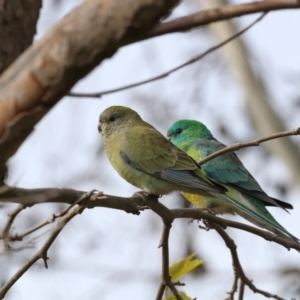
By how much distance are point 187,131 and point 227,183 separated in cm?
64

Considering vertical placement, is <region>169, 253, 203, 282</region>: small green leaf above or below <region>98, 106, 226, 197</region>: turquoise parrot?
below

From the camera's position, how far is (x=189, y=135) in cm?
603

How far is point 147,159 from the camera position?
13.9ft

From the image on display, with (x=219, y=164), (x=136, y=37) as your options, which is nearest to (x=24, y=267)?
(x=136, y=37)

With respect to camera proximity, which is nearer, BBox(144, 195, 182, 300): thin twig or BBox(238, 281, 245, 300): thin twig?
BBox(144, 195, 182, 300): thin twig

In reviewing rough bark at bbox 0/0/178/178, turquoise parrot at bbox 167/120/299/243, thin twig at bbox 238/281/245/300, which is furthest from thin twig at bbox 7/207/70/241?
turquoise parrot at bbox 167/120/299/243

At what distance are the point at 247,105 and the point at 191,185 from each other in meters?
6.09

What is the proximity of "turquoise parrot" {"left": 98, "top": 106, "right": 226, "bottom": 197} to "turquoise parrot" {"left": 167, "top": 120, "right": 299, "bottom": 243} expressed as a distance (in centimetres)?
62

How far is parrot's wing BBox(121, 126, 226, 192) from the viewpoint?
4016 millimetres

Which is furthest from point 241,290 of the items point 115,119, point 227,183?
point 227,183

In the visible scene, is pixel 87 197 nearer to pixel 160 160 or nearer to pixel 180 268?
pixel 180 268

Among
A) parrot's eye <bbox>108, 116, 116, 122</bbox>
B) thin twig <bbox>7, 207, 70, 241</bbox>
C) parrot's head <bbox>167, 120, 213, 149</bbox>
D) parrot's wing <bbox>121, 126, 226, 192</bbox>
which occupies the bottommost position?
thin twig <bbox>7, 207, 70, 241</bbox>

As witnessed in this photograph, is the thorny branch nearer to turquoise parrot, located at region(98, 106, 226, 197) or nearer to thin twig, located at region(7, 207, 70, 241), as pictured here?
thin twig, located at region(7, 207, 70, 241)

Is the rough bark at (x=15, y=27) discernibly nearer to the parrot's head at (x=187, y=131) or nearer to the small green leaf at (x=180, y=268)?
the small green leaf at (x=180, y=268)
